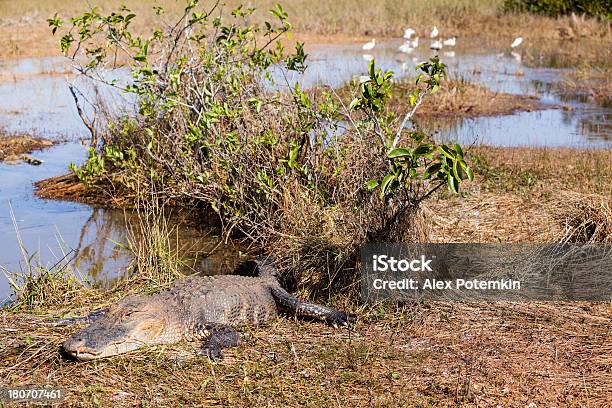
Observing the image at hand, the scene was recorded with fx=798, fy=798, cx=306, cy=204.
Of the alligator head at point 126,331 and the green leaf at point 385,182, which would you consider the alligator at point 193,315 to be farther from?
the green leaf at point 385,182

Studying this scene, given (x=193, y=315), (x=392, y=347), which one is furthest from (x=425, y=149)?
(x=193, y=315)

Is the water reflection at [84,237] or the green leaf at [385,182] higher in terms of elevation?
the green leaf at [385,182]

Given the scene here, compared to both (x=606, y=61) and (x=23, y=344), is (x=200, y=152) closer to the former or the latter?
(x=23, y=344)

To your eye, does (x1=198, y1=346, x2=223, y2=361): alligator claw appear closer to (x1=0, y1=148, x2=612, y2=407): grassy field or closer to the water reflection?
(x1=0, y1=148, x2=612, y2=407): grassy field

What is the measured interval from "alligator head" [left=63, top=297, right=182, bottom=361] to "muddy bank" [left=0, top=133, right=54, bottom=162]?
6.71 m

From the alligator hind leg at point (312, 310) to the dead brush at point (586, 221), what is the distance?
2.16 m

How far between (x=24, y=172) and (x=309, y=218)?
17.9 feet

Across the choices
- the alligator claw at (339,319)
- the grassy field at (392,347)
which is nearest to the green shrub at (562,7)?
the grassy field at (392,347)

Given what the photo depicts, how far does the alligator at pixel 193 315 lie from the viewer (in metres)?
5.14

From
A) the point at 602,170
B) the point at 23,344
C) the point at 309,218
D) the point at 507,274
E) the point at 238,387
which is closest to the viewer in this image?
the point at 238,387

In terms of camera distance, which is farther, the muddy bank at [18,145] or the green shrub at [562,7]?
the green shrub at [562,7]

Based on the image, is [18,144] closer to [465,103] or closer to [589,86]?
[465,103]

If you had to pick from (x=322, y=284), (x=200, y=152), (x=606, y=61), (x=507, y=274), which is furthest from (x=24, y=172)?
(x=606, y=61)

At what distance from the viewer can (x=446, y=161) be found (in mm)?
5324
